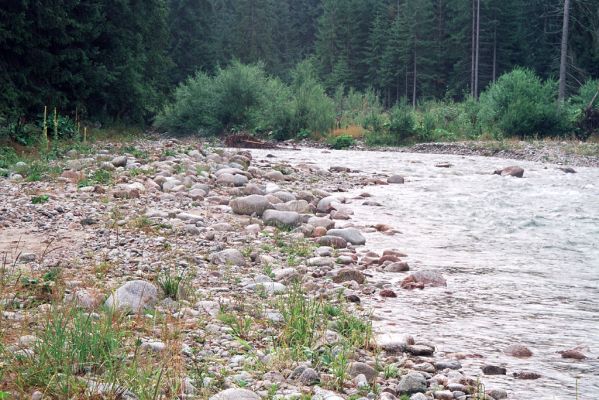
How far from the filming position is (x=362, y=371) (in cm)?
335

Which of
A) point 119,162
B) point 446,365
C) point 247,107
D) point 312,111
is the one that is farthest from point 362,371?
point 247,107

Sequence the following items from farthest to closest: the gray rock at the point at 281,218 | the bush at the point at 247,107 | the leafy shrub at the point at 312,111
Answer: the bush at the point at 247,107, the leafy shrub at the point at 312,111, the gray rock at the point at 281,218

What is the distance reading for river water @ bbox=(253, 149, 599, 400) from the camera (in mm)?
3910

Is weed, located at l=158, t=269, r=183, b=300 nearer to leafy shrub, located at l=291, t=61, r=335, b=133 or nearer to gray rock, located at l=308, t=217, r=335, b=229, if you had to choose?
gray rock, located at l=308, t=217, r=335, b=229

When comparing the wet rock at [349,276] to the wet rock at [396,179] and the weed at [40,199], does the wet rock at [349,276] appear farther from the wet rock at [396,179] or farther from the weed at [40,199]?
the wet rock at [396,179]

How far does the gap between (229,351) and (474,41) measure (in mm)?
38382

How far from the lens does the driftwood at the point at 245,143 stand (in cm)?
2079

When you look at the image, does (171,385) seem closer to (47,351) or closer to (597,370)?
(47,351)

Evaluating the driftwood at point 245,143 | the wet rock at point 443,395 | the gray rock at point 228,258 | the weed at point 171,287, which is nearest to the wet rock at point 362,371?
the wet rock at point 443,395

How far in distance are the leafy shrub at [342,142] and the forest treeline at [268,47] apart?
5496 millimetres

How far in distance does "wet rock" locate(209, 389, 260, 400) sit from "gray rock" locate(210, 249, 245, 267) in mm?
2628

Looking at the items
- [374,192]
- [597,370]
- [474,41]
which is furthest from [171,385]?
[474,41]

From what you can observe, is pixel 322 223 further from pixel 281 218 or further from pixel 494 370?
pixel 494 370

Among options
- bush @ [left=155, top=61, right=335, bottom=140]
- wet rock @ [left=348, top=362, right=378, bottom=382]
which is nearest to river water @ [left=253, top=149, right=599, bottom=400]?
wet rock @ [left=348, top=362, right=378, bottom=382]
